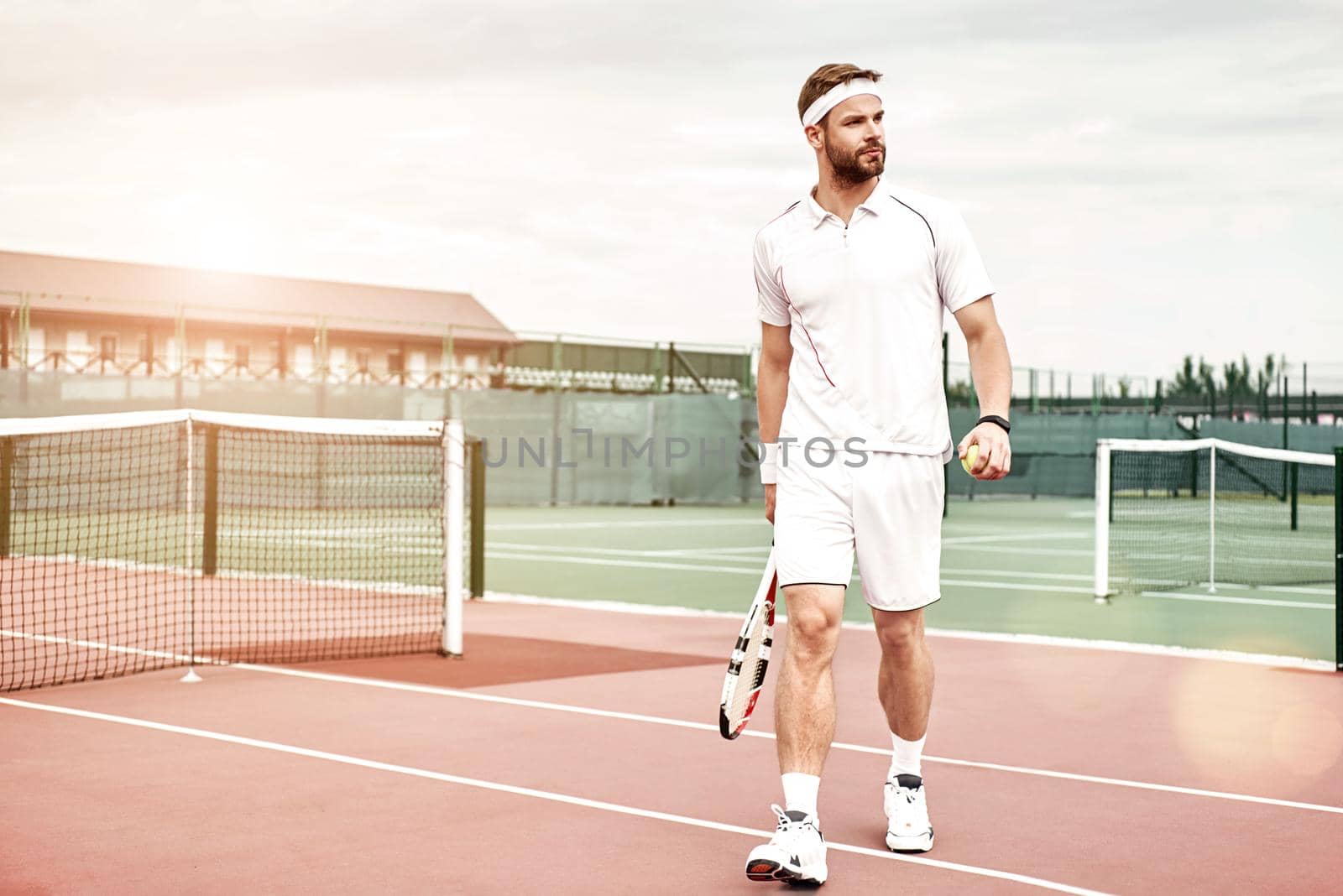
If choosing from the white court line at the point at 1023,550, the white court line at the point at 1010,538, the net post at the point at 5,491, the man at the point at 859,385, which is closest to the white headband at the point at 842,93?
the man at the point at 859,385

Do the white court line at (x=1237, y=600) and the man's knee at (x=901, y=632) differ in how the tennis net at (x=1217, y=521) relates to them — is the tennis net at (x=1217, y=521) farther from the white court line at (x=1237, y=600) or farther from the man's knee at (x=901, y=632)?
the man's knee at (x=901, y=632)

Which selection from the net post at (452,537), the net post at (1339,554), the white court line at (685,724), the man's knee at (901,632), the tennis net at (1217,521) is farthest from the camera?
the tennis net at (1217,521)

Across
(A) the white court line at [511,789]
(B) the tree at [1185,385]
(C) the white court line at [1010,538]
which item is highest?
(B) the tree at [1185,385]

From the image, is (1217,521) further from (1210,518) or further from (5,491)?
(5,491)

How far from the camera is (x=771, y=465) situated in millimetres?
4852

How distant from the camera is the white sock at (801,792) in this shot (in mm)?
4414

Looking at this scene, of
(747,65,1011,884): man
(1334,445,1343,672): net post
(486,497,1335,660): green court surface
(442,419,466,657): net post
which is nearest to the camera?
(747,65,1011,884): man

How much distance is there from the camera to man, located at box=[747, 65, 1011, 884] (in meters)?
4.56

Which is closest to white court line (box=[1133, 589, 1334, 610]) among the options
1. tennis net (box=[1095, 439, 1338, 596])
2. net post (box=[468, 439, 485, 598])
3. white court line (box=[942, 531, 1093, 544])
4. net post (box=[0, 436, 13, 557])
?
tennis net (box=[1095, 439, 1338, 596])

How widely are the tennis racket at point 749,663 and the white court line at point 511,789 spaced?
42cm

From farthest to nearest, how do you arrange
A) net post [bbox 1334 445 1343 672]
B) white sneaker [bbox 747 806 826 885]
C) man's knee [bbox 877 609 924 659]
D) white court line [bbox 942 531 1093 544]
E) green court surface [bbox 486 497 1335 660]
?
white court line [bbox 942 531 1093 544] < green court surface [bbox 486 497 1335 660] < net post [bbox 1334 445 1343 672] < man's knee [bbox 877 609 924 659] < white sneaker [bbox 747 806 826 885]

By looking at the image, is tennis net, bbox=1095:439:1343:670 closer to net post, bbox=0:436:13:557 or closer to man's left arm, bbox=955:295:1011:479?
man's left arm, bbox=955:295:1011:479

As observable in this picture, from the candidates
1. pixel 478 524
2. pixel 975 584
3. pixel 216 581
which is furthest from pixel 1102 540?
pixel 216 581

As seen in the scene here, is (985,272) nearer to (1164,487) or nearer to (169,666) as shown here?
(169,666)
